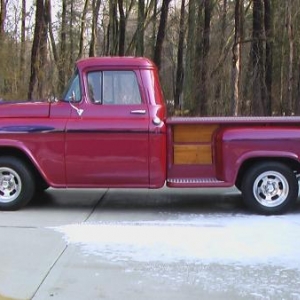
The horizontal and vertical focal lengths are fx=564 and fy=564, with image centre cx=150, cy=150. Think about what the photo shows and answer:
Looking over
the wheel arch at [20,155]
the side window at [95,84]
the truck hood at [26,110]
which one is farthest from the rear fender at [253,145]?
the wheel arch at [20,155]

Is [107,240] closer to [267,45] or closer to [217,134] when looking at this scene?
[217,134]

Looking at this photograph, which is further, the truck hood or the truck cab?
the truck hood

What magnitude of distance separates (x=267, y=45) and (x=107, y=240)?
17.1 m

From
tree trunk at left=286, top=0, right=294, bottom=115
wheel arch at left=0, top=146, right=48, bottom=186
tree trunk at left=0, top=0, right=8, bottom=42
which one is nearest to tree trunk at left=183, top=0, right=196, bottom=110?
tree trunk at left=286, top=0, right=294, bottom=115

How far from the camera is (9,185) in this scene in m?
8.04

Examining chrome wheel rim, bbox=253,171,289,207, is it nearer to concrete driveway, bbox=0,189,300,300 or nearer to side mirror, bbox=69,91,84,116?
concrete driveway, bbox=0,189,300,300

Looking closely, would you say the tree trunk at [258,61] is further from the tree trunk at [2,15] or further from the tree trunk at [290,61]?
the tree trunk at [2,15]

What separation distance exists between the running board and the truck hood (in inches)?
78.1

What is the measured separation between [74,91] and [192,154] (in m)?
1.89

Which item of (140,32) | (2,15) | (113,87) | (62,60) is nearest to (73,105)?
(113,87)

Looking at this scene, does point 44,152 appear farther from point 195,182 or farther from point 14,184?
point 195,182

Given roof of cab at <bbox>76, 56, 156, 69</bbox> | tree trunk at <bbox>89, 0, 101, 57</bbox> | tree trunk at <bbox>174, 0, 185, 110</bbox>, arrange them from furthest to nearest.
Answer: tree trunk at <bbox>89, 0, 101, 57</bbox>, tree trunk at <bbox>174, 0, 185, 110</bbox>, roof of cab at <bbox>76, 56, 156, 69</bbox>

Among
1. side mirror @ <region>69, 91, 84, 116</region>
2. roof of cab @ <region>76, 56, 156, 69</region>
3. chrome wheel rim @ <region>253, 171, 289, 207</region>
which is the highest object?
roof of cab @ <region>76, 56, 156, 69</region>

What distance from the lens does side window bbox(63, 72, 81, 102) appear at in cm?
792
